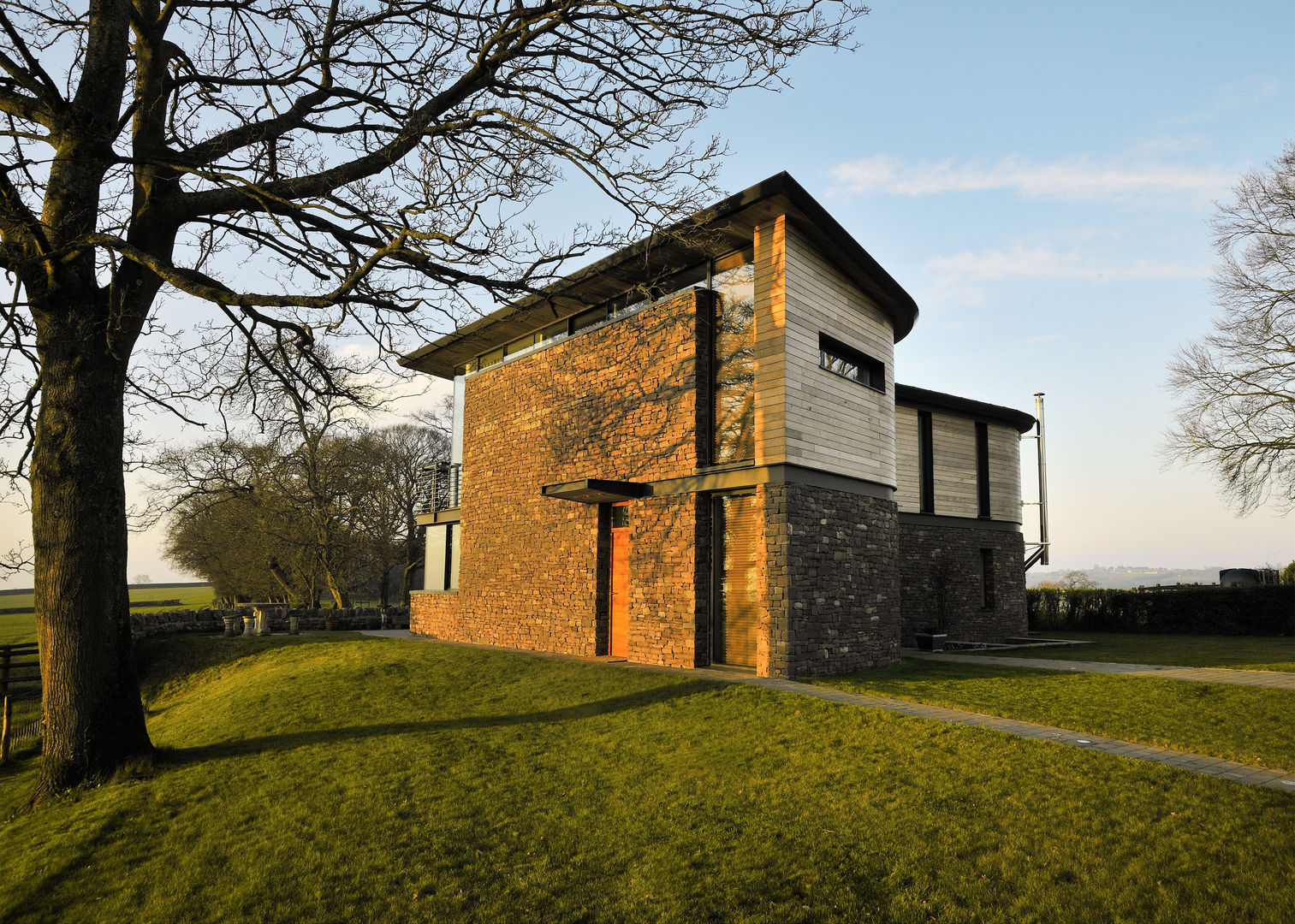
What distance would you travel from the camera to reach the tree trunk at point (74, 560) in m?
6.84

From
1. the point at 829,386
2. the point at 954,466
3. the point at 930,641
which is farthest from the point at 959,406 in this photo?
the point at 829,386

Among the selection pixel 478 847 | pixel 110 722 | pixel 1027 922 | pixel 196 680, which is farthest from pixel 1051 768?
pixel 196 680

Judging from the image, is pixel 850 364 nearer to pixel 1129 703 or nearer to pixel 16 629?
pixel 1129 703

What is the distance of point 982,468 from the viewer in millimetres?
19016

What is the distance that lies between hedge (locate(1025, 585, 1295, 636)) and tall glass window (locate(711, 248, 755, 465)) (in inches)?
724

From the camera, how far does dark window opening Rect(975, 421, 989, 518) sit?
18797mm

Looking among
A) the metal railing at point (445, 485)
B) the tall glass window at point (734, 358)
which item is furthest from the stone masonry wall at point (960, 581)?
the metal railing at point (445, 485)

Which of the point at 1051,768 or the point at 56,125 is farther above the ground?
the point at 56,125

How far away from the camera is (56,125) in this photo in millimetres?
6434

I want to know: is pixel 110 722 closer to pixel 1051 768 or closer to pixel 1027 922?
pixel 1027 922

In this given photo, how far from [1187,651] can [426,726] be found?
49.0 feet

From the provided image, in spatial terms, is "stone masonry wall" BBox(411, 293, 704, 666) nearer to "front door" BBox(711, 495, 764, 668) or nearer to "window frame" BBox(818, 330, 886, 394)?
"front door" BBox(711, 495, 764, 668)

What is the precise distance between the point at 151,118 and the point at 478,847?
751 centimetres

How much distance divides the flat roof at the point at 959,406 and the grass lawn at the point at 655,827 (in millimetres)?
10812
